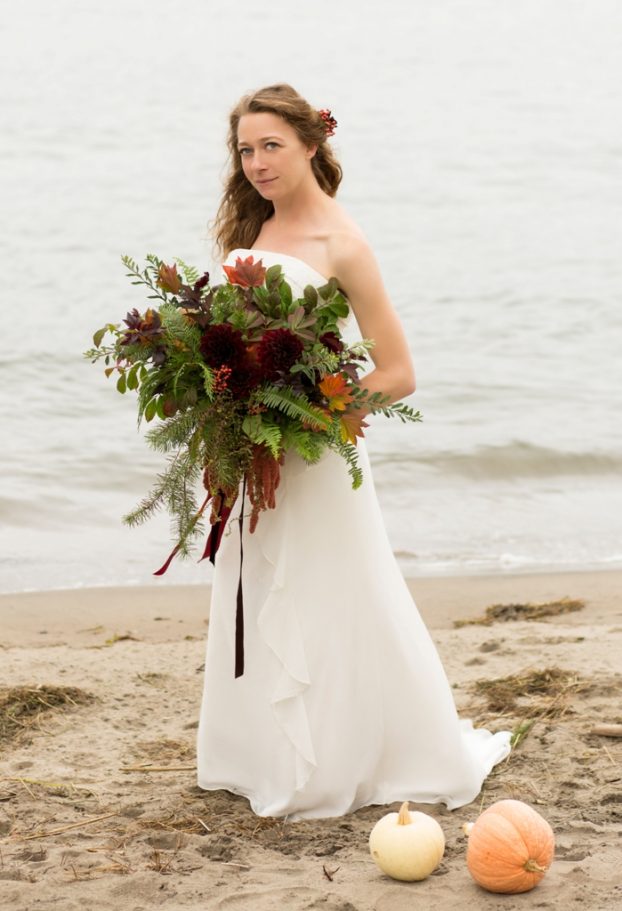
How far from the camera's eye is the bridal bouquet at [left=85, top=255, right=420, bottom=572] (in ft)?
13.3

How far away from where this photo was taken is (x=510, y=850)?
149 inches

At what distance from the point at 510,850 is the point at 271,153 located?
7.99 feet

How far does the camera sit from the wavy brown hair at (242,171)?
14.5 ft

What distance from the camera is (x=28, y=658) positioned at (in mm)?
6590

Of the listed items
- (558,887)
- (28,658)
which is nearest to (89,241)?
(28,658)

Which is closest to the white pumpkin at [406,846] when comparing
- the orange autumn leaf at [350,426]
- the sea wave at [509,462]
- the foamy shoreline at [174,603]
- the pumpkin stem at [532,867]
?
the pumpkin stem at [532,867]

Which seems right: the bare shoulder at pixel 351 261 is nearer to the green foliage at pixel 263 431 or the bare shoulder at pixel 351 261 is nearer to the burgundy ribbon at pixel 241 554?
the green foliage at pixel 263 431

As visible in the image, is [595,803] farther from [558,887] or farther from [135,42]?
[135,42]

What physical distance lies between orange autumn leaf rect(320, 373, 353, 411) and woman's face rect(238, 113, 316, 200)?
0.82 m

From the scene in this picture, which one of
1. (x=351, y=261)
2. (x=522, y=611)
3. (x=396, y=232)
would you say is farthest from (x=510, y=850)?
(x=396, y=232)

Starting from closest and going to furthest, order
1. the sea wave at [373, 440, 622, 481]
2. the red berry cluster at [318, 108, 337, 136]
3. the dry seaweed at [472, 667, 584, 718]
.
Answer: the red berry cluster at [318, 108, 337, 136] < the dry seaweed at [472, 667, 584, 718] < the sea wave at [373, 440, 622, 481]

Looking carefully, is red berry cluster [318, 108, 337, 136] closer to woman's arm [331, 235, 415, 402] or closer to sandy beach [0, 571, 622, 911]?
woman's arm [331, 235, 415, 402]

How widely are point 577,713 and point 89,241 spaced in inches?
585

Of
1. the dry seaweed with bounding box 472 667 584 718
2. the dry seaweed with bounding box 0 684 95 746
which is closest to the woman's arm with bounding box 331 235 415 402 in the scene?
the dry seaweed with bounding box 472 667 584 718
